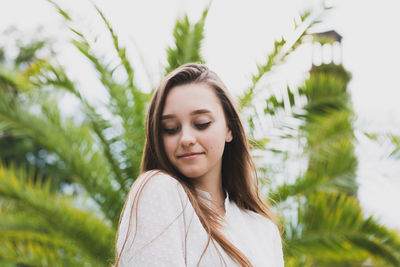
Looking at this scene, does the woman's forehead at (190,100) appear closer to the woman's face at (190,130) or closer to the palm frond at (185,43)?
the woman's face at (190,130)

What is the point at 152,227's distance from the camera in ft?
4.20

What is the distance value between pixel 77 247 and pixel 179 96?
9.66 ft

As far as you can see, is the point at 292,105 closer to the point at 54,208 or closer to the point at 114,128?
the point at 114,128

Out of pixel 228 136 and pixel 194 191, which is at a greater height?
pixel 228 136

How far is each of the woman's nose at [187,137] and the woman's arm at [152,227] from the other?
0.16 meters

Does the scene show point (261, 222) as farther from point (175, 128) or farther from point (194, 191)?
point (175, 128)

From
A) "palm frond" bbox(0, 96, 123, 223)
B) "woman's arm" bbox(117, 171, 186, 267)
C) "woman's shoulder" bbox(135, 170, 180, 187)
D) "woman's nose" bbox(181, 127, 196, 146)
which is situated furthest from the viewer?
"palm frond" bbox(0, 96, 123, 223)

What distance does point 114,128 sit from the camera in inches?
156

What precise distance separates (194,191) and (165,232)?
345mm

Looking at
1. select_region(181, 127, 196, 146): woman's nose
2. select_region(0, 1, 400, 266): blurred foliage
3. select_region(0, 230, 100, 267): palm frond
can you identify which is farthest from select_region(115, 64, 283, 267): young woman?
select_region(0, 230, 100, 267): palm frond

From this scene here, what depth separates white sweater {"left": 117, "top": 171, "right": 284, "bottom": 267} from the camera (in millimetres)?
1260

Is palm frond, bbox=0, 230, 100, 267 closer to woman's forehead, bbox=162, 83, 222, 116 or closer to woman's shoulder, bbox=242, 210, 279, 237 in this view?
woman's shoulder, bbox=242, 210, 279, 237

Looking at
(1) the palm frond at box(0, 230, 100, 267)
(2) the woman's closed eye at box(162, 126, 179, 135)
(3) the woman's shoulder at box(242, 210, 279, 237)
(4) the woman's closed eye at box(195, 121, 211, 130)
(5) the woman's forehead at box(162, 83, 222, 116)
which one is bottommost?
(1) the palm frond at box(0, 230, 100, 267)

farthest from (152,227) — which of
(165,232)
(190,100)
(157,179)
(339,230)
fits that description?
(339,230)
